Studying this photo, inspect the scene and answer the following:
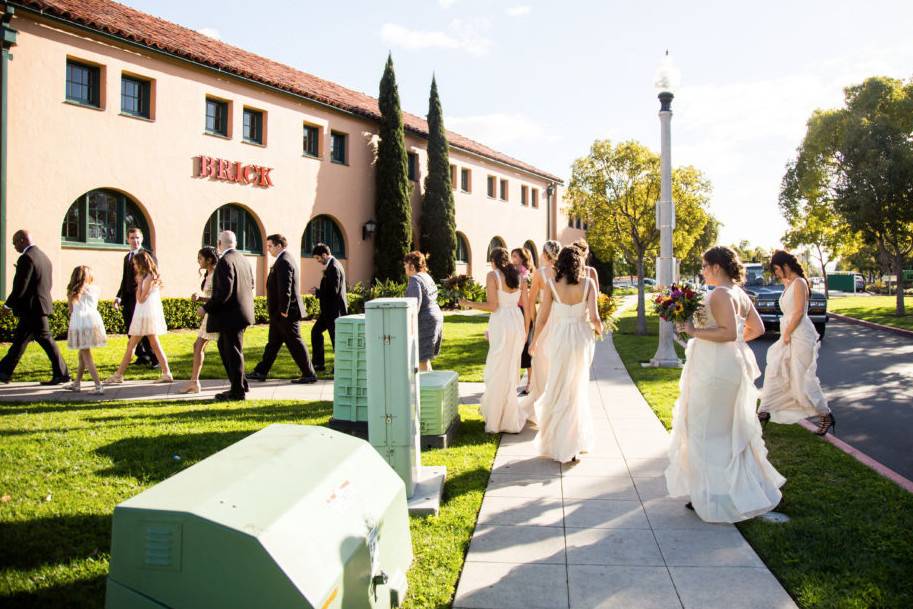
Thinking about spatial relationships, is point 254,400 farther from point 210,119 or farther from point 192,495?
point 210,119

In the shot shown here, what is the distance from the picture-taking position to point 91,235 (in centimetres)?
1591

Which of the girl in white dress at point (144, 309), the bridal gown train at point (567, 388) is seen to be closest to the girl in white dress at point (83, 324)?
the girl in white dress at point (144, 309)

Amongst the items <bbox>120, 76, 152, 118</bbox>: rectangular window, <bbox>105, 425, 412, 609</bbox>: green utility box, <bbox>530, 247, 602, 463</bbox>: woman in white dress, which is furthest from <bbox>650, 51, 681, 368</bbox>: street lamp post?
<bbox>120, 76, 152, 118</bbox>: rectangular window

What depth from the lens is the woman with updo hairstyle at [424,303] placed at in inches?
320

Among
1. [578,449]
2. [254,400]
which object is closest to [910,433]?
[578,449]

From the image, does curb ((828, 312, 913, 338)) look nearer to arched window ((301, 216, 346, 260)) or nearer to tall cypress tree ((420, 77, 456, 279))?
tall cypress tree ((420, 77, 456, 279))

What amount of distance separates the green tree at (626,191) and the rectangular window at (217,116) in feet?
43.7

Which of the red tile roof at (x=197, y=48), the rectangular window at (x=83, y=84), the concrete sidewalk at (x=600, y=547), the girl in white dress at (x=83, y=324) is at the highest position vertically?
the red tile roof at (x=197, y=48)

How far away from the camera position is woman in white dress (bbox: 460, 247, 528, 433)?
7051 millimetres

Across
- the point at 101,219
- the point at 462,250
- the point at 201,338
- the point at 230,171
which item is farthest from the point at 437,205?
the point at 201,338

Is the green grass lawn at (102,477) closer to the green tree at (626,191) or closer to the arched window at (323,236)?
the arched window at (323,236)

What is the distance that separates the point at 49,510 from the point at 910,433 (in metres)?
8.44

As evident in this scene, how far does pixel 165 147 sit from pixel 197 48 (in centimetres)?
366

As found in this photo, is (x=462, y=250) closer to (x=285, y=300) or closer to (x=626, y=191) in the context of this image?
(x=626, y=191)
